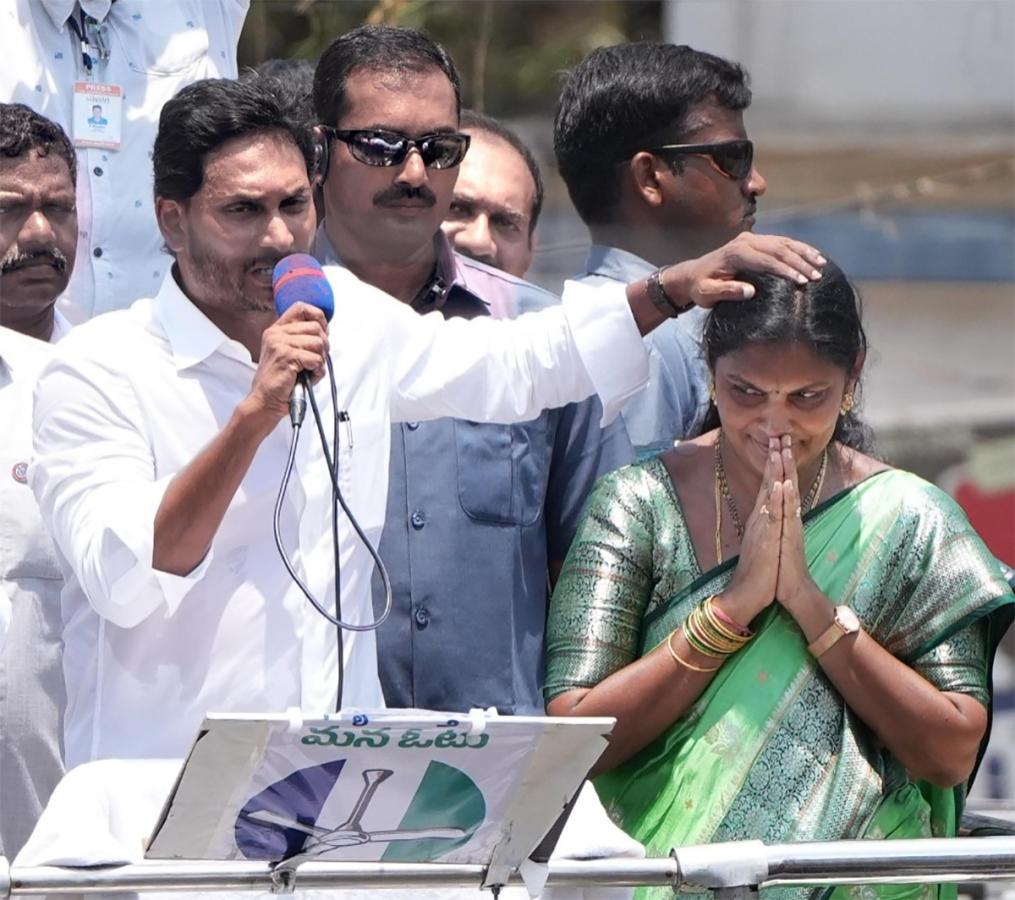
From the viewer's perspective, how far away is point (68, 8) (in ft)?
13.6

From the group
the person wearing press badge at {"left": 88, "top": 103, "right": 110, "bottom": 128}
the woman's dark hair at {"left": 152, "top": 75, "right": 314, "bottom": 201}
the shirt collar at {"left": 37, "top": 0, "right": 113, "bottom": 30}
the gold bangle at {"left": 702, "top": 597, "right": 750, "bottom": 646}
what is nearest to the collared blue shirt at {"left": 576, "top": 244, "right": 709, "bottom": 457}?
the gold bangle at {"left": 702, "top": 597, "right": 750, "bottom": 646}

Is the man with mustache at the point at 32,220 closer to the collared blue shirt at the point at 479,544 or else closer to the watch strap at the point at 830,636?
the collared blue shirt at the point at 479,544

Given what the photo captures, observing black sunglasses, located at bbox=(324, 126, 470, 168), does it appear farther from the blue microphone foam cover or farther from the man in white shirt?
the blue microphone foam cover

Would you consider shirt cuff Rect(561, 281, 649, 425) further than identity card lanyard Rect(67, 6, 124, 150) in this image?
No

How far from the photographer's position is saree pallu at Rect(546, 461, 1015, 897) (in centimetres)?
323

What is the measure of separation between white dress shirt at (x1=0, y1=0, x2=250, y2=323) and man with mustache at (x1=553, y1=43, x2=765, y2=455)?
825 mm

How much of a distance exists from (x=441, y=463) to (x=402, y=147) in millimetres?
558

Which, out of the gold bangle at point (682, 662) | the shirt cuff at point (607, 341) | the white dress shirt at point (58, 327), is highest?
the shirt cuff at point (607, 341)

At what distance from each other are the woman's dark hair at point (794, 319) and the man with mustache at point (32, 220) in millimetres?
1178

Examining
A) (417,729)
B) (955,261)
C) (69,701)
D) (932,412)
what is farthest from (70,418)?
(955,261)

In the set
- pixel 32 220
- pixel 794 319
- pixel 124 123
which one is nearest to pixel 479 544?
pixel 794 319

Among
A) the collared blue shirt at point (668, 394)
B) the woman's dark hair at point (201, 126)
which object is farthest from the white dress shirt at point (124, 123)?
the collared blue shirt at point (668, 394)

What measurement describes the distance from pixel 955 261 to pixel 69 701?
7.69 metres

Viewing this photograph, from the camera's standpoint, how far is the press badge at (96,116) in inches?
164
